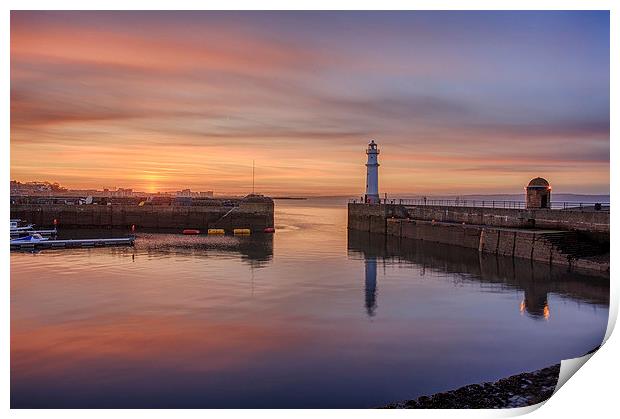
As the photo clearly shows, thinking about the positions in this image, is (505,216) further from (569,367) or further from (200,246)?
(569,367)

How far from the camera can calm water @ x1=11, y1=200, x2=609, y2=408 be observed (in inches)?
364

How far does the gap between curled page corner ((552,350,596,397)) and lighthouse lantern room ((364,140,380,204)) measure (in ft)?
99.2

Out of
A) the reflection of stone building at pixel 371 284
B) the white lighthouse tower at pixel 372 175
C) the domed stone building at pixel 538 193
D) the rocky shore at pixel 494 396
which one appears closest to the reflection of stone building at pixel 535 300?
the reflection of stone building at pixel 371 284

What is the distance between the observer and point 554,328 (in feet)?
42.9

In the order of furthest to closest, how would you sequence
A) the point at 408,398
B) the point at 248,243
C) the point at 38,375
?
the point at 248,243 < the point at 38,375 < the point at 408,398

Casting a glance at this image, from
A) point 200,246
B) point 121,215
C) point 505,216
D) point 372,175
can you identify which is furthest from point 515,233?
point 121,215

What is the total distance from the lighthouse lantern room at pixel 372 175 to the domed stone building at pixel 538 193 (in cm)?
1524

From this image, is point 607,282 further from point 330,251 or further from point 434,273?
point 330,251

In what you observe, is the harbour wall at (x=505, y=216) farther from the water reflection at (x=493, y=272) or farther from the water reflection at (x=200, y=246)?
the water reflection at (x=200, y=246)

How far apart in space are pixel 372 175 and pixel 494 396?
1322 inches

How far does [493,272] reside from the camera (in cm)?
2119

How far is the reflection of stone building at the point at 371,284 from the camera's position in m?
15.4
